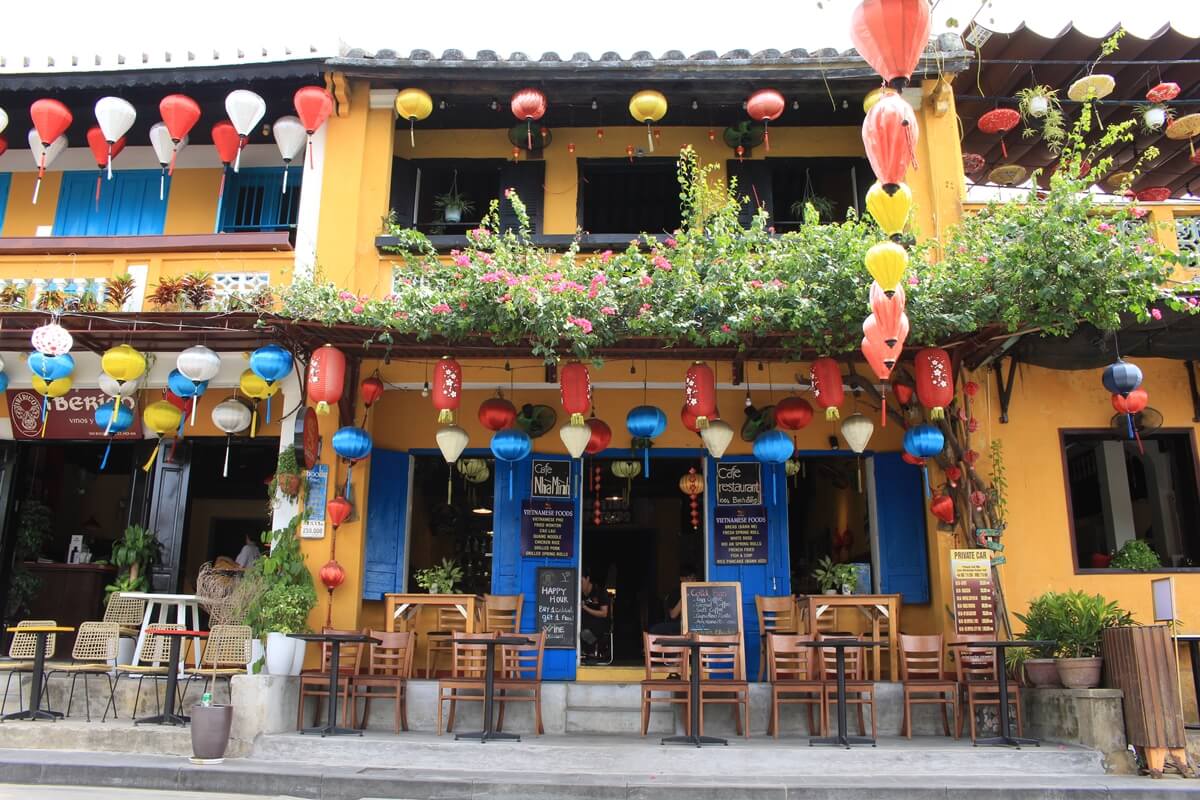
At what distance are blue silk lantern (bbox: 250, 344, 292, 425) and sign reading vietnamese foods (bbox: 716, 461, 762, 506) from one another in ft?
16.5

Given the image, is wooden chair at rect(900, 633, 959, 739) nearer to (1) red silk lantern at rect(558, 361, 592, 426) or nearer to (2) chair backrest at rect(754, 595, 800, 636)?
(2) chair backrest at rect(754, 595, 800, 636)

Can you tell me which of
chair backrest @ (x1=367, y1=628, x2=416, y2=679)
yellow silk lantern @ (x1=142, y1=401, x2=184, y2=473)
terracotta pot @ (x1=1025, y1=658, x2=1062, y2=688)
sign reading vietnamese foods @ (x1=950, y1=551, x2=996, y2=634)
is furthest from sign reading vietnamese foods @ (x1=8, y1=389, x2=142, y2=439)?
terracotta pot @ (x1=1025, y1=658, x2=1062, y2=688)

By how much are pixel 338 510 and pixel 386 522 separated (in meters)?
1.40

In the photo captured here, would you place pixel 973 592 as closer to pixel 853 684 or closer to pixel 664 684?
pixel 853 684

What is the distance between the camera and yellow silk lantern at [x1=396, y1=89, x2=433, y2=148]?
10.9 m

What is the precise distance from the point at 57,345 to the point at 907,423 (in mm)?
8606

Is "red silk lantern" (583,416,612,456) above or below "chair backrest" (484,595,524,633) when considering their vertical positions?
above

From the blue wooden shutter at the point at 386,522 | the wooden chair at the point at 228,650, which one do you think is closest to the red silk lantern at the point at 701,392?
the blue wooden shutter at the point at 386,522

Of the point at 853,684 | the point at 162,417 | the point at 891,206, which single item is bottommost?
the point at 853,684

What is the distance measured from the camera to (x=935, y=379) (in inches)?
354

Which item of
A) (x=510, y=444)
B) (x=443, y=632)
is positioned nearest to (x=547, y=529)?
(x=443, y=632)

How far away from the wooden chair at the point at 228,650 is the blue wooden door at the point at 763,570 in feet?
16.4

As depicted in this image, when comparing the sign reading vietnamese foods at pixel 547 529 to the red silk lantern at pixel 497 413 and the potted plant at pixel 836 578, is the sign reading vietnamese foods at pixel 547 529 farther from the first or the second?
the potted plant at pixel 836 578

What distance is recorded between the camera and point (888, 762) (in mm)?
7902
